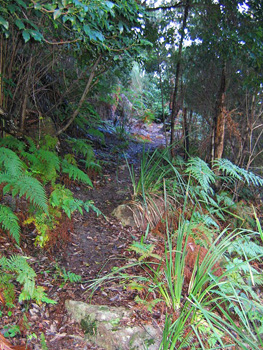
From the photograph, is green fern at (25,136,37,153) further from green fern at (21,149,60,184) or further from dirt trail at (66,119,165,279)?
dirt trail at (66,119,165,279)

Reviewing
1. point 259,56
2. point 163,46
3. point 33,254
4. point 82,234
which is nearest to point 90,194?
point 82,234

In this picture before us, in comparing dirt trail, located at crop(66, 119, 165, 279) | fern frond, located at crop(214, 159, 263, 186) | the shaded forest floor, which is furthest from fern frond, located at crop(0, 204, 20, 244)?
fern frond, located at crop(214, 159, 263, 186)

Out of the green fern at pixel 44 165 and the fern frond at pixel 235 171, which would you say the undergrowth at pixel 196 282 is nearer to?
the fern frond at pixel 235 171

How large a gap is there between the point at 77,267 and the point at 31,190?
921 mm

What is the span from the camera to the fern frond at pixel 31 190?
269 centimetres

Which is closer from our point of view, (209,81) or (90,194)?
(90,194)

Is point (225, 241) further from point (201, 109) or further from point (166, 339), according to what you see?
point (201, 109)

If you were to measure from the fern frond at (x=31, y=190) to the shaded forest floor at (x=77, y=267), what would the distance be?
1.91 ft

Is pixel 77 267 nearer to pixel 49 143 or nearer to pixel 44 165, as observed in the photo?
pixel 44 165

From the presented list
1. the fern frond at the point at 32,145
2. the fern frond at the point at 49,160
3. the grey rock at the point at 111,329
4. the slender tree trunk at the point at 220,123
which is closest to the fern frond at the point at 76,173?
the fern frond at the point at 49,160

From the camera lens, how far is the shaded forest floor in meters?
2.30

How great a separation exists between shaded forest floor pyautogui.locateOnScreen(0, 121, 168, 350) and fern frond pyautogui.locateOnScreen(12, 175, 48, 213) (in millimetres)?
582

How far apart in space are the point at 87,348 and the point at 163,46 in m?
5.79

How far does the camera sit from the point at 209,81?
679 cm
